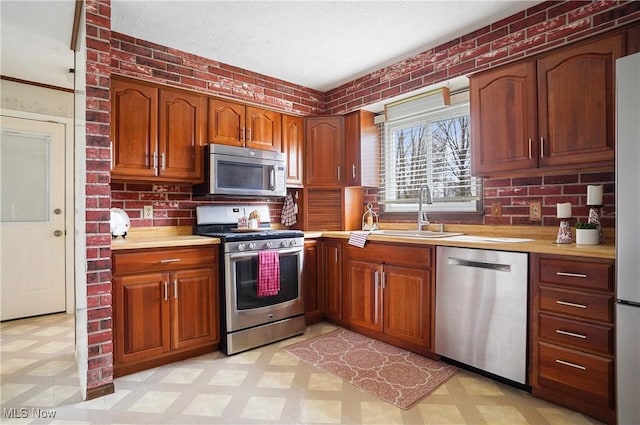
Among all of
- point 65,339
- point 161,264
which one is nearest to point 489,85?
point 161,264

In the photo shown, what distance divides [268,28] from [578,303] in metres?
2.66

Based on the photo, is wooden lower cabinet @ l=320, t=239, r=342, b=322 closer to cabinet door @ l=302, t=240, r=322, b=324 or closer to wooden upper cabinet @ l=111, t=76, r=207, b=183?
cabinet door @ l=302, t=240, r=322, b=324

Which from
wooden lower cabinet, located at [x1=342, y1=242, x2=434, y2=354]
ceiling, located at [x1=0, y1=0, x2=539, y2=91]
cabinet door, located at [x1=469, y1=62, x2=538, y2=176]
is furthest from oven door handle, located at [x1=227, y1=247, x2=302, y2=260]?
ceiling, located at [x1=0, y1=0, x2=539, y2=91]

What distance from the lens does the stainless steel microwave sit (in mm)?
2932

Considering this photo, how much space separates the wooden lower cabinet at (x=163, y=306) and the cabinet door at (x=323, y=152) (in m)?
1.41

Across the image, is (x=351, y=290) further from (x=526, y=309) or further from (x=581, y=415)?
(x=581, y=415)

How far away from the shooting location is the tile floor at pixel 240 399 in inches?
73.4

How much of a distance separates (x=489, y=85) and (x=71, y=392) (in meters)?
3.41

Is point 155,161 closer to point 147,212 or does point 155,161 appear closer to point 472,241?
point 147,212

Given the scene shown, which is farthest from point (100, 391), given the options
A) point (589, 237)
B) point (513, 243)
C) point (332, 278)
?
point (589, 237)

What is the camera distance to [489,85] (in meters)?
2.57

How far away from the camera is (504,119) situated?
2.48 m

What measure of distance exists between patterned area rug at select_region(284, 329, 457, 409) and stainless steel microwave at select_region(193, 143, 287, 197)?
138 centimetres

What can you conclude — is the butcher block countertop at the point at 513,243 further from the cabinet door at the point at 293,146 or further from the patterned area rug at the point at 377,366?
the patterned area rug at the point at 377,366
